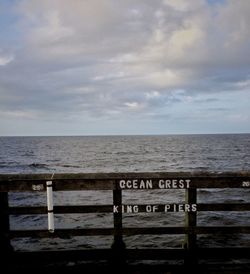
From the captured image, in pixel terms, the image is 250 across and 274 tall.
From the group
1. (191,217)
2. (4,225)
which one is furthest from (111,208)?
(4,225)

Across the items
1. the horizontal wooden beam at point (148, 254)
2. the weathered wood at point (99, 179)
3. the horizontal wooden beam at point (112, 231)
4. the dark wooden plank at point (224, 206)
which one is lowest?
the horizontal wooden beam at point (148, 254)

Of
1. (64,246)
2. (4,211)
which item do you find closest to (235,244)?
(64,246)

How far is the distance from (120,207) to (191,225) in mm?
1223

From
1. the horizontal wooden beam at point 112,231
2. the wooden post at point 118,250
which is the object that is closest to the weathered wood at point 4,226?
the horizontal wooden beam at point 112,231

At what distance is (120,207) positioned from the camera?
6.12 metres

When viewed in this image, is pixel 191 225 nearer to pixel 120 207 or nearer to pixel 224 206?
pixel 224 206

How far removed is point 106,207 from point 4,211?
1.65m

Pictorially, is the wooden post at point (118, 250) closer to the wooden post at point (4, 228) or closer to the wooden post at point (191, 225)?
the wooden post at point (191, 225)

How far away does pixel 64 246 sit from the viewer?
458 inches

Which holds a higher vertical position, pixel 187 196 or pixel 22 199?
pixel 187 196

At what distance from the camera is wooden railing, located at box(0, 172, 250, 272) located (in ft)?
20.0

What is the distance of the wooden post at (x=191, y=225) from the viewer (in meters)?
6.23

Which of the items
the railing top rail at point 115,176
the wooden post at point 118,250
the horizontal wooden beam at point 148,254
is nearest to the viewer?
the railing top rail at point 115,176

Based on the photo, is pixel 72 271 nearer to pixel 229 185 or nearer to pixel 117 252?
pixel 117 252
